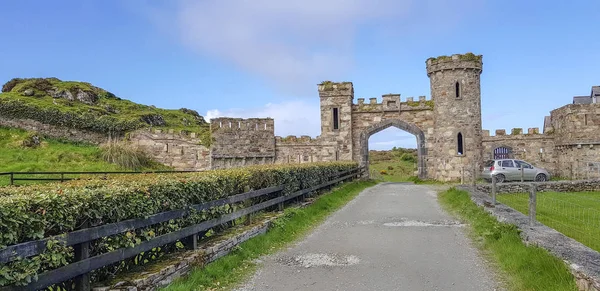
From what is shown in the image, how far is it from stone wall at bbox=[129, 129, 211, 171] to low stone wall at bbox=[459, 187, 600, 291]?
27.4m

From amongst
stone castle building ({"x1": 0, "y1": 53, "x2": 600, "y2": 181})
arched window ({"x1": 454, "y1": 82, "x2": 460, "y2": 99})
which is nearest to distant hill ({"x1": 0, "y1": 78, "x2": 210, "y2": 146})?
stone castle building ({"x1": 0, "y1": 53, "x2": 600, "y2": 181})

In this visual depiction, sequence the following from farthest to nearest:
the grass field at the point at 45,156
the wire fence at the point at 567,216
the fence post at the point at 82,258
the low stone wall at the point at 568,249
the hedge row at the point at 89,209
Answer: the grass field at the point at 45,156 → the wire fence at the point at 567,216 → the low stone wall at the point at 568,249 → the fence post at the point at 82,258 → the hedge row at the point at 89,209

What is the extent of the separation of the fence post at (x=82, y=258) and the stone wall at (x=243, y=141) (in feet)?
90.1

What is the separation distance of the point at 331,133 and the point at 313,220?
19.3 m

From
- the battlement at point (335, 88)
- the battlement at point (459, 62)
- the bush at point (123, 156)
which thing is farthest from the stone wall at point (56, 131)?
the battlement at point (459, 62)

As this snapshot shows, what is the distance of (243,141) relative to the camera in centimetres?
3216

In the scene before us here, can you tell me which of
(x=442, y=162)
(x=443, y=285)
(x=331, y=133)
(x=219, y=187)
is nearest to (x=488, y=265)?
(x=443, y=285)

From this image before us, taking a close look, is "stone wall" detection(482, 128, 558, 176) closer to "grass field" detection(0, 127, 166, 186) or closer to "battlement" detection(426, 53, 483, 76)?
"battlement" detection(426, 53, 483, 76)

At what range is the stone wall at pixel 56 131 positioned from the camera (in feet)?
105

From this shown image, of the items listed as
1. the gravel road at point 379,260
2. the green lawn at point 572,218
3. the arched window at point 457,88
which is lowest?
the gravel road at point 379,260

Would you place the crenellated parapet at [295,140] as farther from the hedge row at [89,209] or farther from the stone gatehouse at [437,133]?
the hedge row at [89,209]

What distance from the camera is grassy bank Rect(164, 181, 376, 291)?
227 inches

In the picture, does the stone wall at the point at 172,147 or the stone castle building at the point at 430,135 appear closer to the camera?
the stone castle building at the point at 430,135

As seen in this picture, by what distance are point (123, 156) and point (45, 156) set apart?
4.72m
